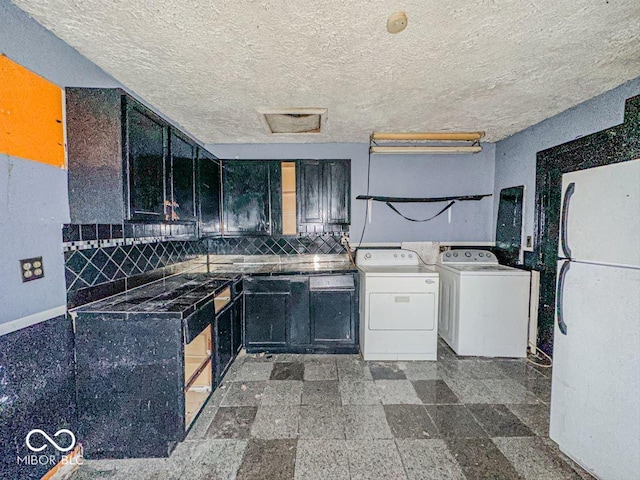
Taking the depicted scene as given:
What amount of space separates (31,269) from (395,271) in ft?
8.58

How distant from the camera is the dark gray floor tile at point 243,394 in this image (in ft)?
7.03

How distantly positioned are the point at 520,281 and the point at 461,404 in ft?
4.65

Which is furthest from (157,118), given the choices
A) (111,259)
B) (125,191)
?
(111,259)

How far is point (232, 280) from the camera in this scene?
2514 mm

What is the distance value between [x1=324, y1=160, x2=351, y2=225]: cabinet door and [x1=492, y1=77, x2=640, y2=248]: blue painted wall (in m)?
1.88

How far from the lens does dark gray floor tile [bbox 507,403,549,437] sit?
6.08 ft

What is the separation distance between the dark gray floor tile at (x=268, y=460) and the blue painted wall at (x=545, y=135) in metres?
3.07

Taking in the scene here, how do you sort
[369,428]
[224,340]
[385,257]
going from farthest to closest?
[385,257] < [224,340] < [369,428]

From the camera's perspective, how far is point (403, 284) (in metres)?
2.76

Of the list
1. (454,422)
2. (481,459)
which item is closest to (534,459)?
(481,459)

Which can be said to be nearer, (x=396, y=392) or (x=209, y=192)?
(x=396, y=392)

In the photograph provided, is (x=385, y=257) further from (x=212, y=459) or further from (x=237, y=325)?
(x=212, y=459)

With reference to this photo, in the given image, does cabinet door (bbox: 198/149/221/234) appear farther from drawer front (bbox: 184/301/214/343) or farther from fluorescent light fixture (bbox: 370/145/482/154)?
fluorescent light fixture (bbox: 370/145/482/154)

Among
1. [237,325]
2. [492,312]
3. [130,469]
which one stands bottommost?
[130,469]
